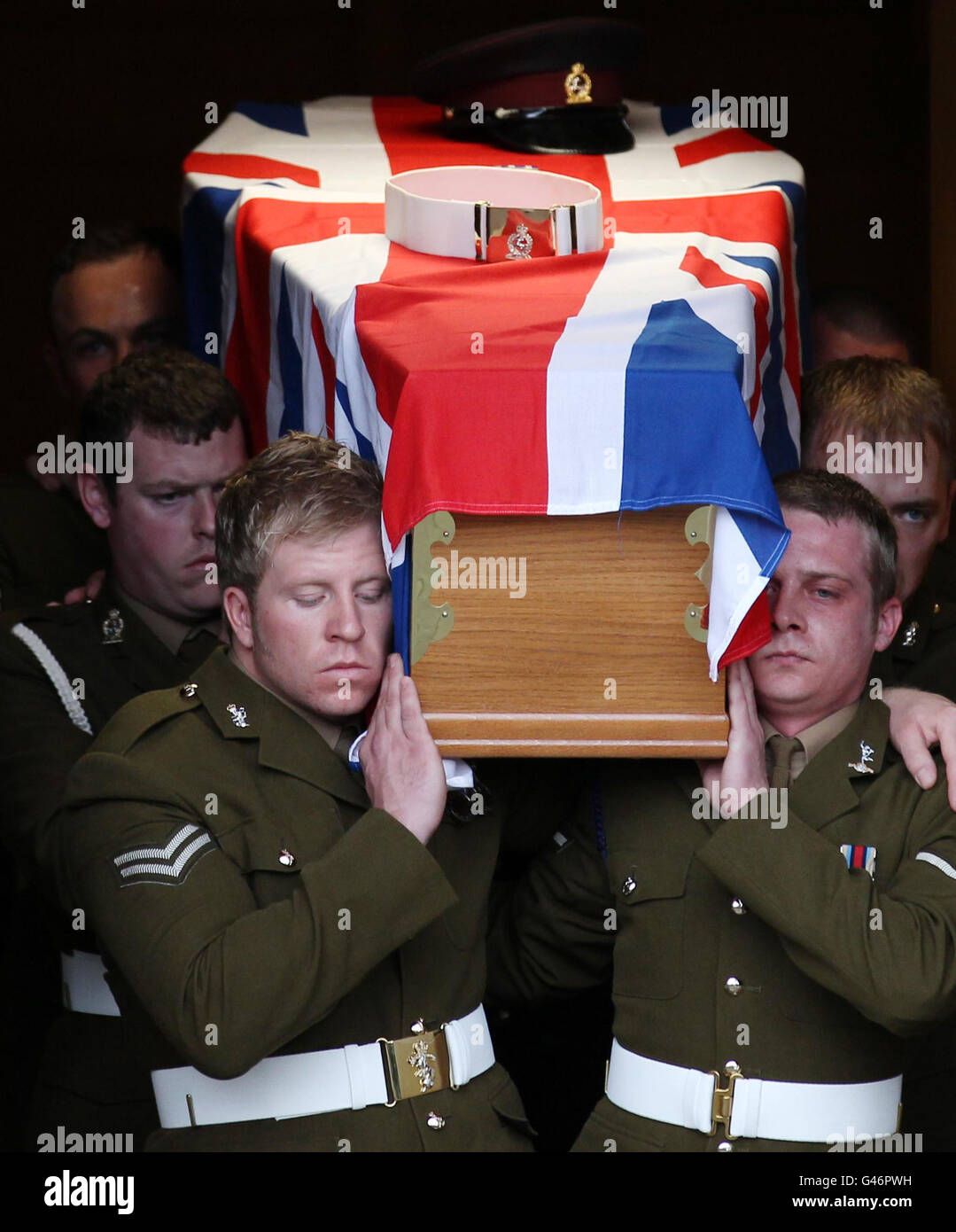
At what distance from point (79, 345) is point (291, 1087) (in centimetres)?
194

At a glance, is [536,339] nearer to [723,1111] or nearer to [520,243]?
[520,243]

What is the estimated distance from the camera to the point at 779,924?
2.19 meters

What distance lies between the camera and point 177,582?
2973 millimetres

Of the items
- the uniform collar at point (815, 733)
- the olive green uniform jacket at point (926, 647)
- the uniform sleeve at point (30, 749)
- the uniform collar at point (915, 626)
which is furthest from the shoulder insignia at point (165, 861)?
the uniform collar at point (915, 626)

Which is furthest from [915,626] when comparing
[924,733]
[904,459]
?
[924,733]

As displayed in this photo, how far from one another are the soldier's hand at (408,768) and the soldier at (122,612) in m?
0.72

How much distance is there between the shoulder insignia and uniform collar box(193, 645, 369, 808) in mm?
164

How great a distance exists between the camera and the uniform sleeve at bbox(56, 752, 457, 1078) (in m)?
2.04

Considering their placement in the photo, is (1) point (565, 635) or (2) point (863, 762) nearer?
(1) point (565, 635)

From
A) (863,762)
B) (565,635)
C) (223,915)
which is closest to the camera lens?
(223,915)

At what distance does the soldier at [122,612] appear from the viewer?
275 centimetres

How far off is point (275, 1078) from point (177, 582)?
1025 mm

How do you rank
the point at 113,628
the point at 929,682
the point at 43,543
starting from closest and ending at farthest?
the point at 929,682 < the point at 113,628 < the point at 43,543

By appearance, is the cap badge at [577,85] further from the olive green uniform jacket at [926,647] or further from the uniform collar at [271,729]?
the uniform collar at [271,729]
